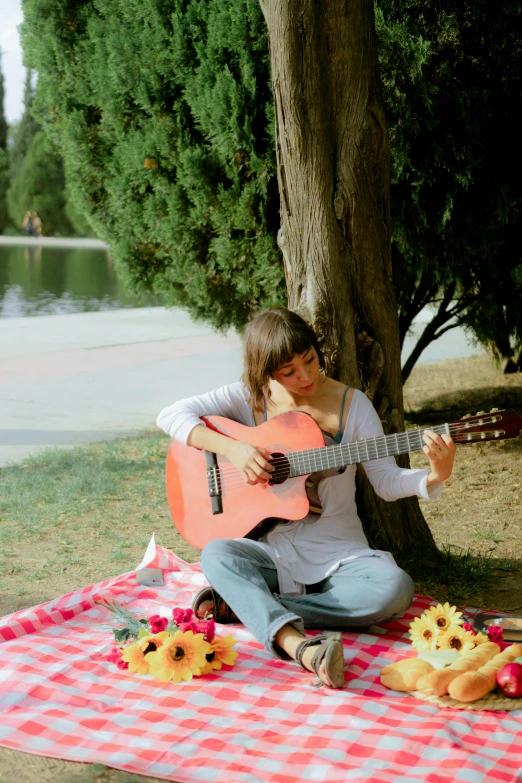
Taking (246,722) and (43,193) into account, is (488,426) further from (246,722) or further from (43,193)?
(43,193)

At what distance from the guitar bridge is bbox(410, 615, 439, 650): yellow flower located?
2.89ft

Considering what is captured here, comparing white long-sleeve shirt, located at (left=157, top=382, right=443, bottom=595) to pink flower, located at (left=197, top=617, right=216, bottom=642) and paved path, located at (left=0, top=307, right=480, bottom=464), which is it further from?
paved path, located at (left=0, top=307, right=480, bottom=464)

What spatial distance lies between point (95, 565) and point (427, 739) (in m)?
2.23

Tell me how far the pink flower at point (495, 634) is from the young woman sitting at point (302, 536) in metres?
0.33

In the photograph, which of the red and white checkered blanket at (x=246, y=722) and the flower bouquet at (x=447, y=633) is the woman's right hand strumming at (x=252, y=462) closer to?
the red and white checkered blanket at (x=246, y=722)

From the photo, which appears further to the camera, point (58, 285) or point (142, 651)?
point (58, 285)

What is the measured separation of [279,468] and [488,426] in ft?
2.64

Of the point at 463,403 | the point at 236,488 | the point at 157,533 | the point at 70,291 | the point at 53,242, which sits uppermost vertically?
the point at 53,242

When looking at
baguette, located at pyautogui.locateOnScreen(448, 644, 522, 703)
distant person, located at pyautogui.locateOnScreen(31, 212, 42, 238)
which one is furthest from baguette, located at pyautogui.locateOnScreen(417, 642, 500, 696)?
distant person, located at pyautogui.locateOnScreen(31, 212, 42, 238)

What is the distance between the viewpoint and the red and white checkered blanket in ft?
7.73

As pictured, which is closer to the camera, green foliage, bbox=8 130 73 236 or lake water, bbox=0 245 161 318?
lake water, bbox=0 245 161 318

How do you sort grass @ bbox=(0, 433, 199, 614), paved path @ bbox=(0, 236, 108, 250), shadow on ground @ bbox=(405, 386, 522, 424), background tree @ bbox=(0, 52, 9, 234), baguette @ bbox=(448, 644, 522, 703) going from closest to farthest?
baguette @ bbox=(448, 644, 522, 703), grass @ bbox=(0, 433, 199, 614), shadow on ground @ bbox=(405, 386, 522, 424), paved path @ bbox=(0, 236, 108, 250), background tree @ bbox=(0, 52, 9, 234)

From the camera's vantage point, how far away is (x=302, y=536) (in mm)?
3320

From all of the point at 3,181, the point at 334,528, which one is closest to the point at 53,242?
the point at 3,181
